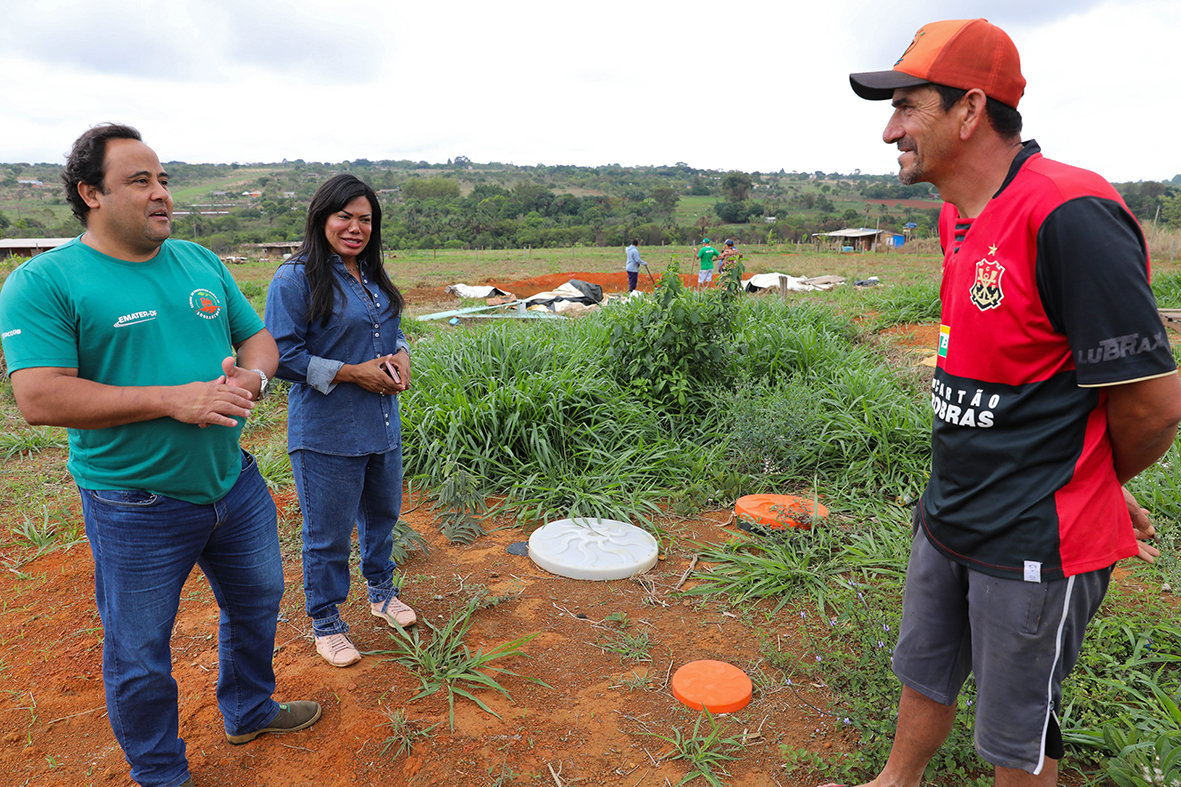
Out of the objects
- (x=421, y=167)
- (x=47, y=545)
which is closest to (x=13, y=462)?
(x=47, y=545)

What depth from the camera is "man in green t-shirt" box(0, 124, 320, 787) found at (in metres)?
1.70

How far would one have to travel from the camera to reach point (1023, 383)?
1.40 meters

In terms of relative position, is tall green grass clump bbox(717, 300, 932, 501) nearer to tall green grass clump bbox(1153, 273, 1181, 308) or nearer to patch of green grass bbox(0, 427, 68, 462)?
patch of green grass bbox(0, 427, 68, 462)

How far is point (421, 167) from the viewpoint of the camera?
143 m

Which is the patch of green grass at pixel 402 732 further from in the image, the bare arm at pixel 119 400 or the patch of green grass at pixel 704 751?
the bare arm at pixel 119 400

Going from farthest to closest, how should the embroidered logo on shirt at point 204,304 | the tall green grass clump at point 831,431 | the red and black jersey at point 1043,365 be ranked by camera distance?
the tall green grass clump at point 831,431
the embroidered logo on shirt at point 204,304
the red and black jersey at point 1043,365

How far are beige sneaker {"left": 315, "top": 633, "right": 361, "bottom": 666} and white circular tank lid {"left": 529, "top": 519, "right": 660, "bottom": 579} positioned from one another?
44.0 inches

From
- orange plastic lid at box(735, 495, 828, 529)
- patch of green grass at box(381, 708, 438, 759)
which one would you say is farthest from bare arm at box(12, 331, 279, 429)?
orange plastic lid at box(735, 495, 828, 529)

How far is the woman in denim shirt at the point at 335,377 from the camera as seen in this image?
2.50 metres

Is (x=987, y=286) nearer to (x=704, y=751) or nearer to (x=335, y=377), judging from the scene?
(x=704, y=751)

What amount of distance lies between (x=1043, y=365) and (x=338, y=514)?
2.30 meters

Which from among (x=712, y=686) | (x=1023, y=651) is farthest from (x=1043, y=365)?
(x=712, y=686)

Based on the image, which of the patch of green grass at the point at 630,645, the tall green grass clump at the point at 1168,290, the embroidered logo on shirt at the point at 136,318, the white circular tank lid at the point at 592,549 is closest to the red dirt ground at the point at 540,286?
the tall green grass clump at the point at 1168,290

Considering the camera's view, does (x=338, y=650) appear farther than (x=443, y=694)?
Yes
